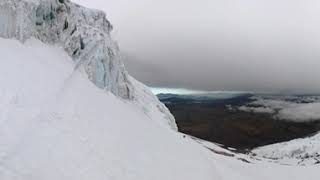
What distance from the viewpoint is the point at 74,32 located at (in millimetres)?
56062

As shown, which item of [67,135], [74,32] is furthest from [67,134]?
[74,32]

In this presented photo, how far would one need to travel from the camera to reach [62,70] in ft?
126

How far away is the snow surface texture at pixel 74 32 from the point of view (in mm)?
41188

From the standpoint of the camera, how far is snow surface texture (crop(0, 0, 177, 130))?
135 feet

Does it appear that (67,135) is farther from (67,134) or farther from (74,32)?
(74,32)

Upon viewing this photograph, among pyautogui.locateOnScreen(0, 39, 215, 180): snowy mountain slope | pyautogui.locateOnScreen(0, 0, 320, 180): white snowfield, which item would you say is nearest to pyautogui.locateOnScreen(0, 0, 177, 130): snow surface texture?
pyautogui.locateOnScreen(0, 0, 320, 180): white snowfield

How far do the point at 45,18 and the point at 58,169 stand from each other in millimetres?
34687

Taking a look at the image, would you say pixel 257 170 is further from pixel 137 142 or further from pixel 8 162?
pixel 8 162

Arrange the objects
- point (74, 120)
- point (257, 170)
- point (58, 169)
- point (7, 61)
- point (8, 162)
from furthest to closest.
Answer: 1. point (257, 170)
2. point (7, 61)
3. point (74, 120)
4. point (58, 169)
5. point (8, 162)

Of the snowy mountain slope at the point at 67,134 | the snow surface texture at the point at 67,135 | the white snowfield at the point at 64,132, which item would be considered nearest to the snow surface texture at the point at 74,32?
the white snowfield at the point at 64,132

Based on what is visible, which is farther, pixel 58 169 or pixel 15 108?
pixel 15 108

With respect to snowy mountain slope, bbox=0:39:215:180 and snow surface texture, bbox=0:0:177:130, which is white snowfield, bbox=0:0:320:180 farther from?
snow surface texture, bbox=0:0:177:130

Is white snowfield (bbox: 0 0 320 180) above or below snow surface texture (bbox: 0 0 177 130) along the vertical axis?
below

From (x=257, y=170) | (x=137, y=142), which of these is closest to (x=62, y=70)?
(x=137, y=142)
